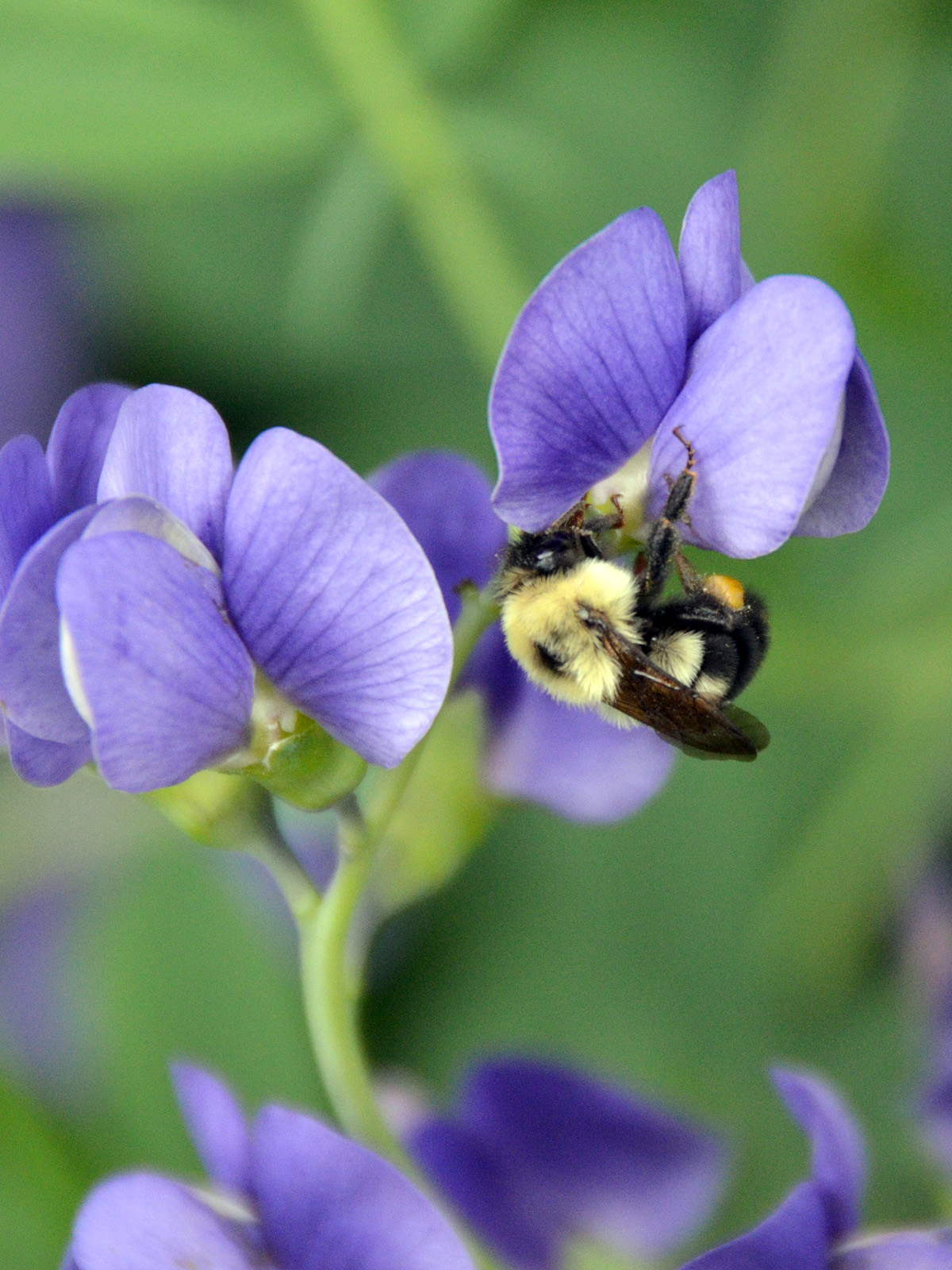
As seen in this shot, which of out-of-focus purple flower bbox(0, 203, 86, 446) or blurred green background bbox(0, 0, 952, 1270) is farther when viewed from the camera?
out-of-focus purple flower bbox(0, 203, 86, 446)

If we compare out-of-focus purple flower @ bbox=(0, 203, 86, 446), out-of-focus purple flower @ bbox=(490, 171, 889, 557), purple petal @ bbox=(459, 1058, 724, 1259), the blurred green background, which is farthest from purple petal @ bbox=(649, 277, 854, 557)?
out-of-focus purple flower @ bbox=(0, 203, 86, 446)

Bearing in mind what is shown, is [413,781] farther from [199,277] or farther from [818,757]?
[199,277]

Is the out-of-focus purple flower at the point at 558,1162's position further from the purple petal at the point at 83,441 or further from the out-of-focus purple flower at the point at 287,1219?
the purple petal at the point at 83,441

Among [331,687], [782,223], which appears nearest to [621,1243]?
[331,687]

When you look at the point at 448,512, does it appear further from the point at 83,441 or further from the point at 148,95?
the point at 148,95

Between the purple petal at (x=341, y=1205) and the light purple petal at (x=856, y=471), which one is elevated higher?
the light purple petal at (x=856, y=471)

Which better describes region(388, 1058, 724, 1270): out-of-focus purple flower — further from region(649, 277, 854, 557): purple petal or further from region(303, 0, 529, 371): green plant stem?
region(303, 0, 529, 371): green plant stem

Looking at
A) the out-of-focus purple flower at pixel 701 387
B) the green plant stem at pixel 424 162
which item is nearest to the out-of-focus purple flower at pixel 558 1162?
the out-of-focus purple flower at pixel 701 387

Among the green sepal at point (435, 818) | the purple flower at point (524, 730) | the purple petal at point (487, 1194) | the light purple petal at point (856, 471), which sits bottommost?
the purple petal at point (487, 1194)
